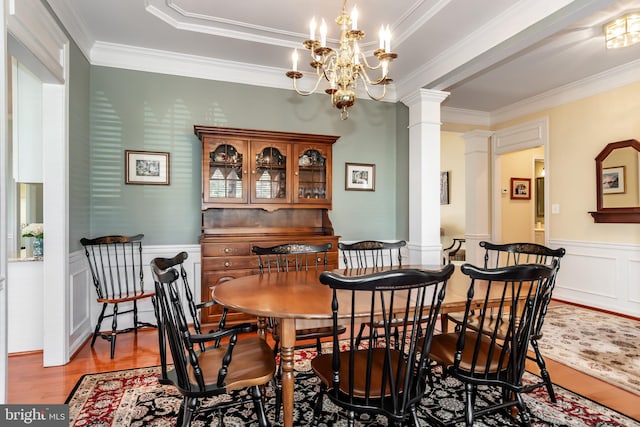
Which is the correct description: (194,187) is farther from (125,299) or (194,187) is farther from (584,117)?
(584,117)

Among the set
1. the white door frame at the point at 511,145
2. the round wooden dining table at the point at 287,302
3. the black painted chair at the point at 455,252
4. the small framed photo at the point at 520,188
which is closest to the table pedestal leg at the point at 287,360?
the round wooden dining table at the point at 287,302

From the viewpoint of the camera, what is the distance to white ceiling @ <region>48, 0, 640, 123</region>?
276cm

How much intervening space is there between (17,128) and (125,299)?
5.96 ft

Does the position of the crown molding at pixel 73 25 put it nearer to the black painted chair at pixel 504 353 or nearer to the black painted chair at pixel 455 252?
the black painted chair at pixel 504 353

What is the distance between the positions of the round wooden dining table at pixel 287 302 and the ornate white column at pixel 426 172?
1.74 metres

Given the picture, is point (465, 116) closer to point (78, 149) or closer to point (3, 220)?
point (78, 149)

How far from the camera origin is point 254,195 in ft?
11.9

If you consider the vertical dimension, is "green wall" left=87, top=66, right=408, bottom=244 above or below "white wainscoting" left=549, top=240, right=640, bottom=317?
above

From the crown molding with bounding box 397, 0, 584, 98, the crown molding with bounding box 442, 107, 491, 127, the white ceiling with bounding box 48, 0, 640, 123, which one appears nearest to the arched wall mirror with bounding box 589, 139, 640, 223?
the white ceiling with bounding box 48, 0, 640, 123

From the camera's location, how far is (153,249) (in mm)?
3611

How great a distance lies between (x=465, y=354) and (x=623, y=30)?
3050mm

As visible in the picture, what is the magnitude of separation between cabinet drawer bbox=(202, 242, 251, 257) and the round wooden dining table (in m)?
1.11

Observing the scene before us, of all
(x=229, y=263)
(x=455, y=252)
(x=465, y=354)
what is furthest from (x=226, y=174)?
(x=455, y=252)

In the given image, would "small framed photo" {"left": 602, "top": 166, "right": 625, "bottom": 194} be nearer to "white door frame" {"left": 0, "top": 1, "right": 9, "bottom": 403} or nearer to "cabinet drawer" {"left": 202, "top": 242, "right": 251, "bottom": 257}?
"cabinet drawer" {"left": 202, "top": 242, "right": 251, "bottom": 257}
